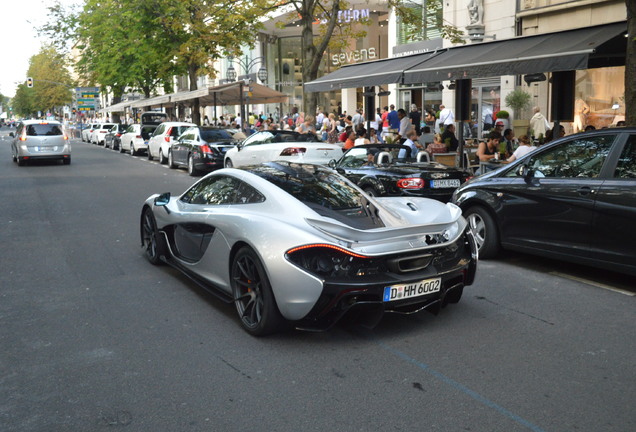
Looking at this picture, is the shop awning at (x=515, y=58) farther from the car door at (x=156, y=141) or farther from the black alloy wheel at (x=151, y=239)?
the car door at (x=156, y=141)

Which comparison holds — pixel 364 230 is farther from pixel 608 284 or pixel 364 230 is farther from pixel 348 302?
pixel 608 284

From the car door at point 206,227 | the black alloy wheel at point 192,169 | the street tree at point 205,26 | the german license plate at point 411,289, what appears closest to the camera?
the german license plate at point 411,289

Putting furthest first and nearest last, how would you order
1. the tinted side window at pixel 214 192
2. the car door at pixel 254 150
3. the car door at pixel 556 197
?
the car door at pixel 254 150 → the car door at pixel 556 197 → the tinted side window at pixel 214 192

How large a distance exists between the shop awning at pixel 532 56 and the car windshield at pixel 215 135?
7578mm

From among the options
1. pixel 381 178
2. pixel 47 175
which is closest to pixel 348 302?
pixel 381 178

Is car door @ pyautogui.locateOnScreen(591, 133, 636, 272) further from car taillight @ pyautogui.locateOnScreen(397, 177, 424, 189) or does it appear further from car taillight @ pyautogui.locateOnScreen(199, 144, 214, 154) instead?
car taillight @ pyautogui.locateOnScreen(199, 144, 214, 154)

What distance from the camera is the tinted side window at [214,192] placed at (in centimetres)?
617

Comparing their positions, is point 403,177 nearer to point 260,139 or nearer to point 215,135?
point 260,139

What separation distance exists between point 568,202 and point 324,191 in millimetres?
2736

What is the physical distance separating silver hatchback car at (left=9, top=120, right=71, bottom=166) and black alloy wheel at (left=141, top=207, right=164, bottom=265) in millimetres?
17472

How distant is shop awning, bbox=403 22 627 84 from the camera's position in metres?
11.1

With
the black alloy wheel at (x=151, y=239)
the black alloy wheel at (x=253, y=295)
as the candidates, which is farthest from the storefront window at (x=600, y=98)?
the black alloy wheel at (x=253, y=295)

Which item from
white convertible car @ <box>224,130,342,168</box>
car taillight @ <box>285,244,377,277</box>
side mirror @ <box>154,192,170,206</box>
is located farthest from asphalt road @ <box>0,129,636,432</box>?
white convertible car @ <box>224,130,342,168</box>

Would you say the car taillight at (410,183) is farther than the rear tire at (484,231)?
Yes
